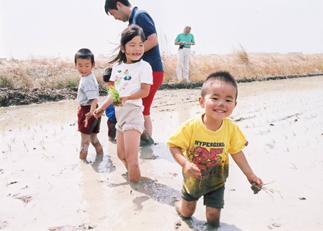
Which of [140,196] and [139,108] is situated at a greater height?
[139,108]

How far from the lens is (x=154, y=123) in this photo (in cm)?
794

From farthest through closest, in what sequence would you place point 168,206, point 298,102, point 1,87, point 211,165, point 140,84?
point 1,87, point 298,102, point 140,84, point 168,206, point 211,165

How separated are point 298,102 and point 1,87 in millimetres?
7834

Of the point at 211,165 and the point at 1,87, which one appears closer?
the point at 211,165

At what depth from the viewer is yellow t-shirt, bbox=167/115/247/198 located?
10.7 ft

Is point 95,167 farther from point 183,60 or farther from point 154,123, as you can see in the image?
point 183,60

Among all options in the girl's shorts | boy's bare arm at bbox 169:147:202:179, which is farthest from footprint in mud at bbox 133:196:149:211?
boy's bare arm at bbox 169:147:202:179

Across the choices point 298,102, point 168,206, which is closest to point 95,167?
point 168,206

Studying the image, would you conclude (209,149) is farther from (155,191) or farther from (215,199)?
(155,191)

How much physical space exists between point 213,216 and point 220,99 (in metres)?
0.94

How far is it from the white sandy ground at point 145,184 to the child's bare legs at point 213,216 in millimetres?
84

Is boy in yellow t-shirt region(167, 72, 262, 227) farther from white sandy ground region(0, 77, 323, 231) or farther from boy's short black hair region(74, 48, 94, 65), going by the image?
boy's short black hair region(74, 48, 94, 65)

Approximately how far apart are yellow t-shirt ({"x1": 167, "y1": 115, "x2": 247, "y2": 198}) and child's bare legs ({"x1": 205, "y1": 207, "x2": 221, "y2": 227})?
16 cm

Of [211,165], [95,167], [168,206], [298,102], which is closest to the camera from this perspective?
[211,165]
